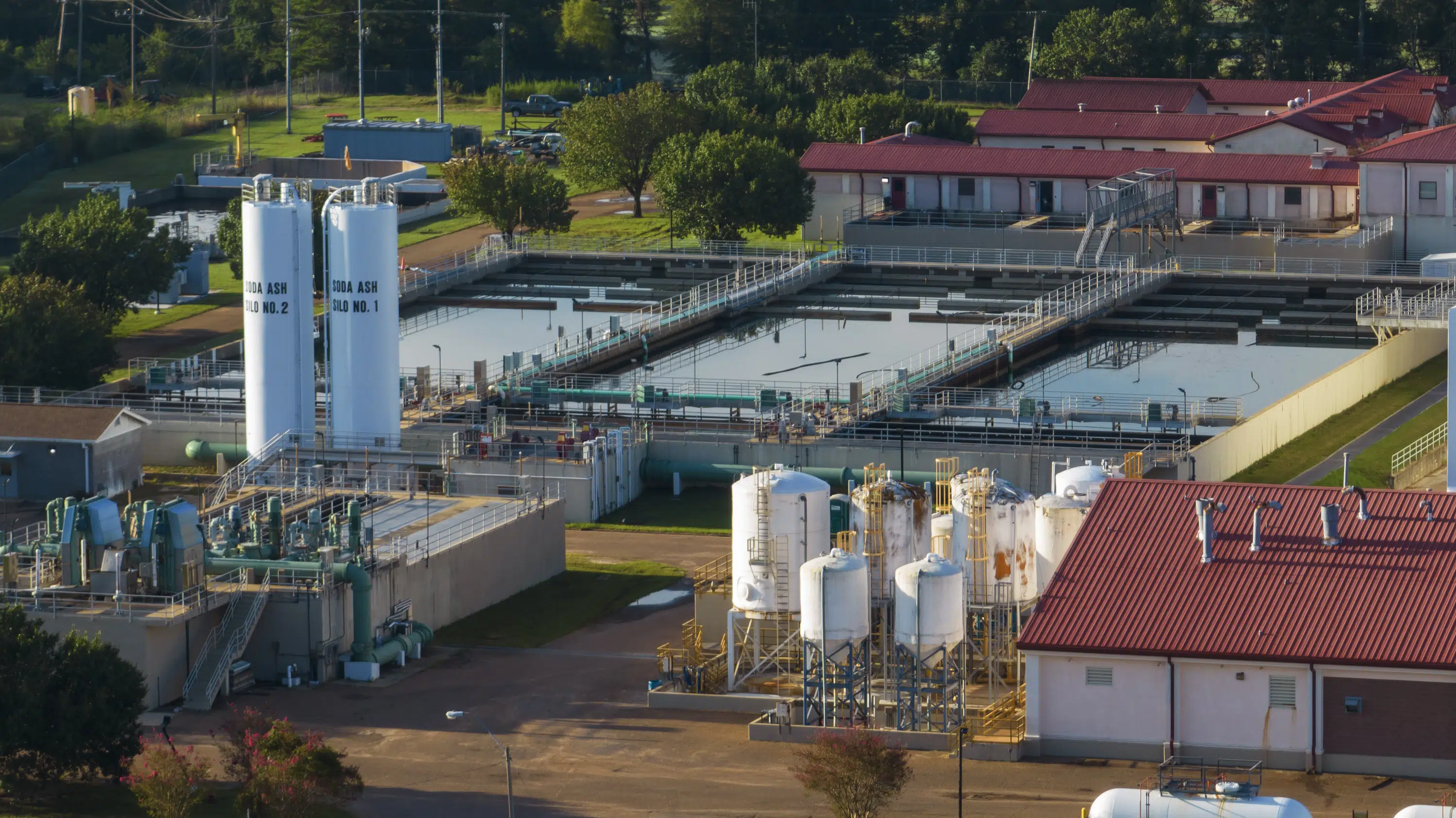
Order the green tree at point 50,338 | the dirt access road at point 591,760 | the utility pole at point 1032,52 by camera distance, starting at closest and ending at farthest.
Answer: the dirt access road at point 591,760, the green tree at point 50,338, the utility pole at point 1032,52

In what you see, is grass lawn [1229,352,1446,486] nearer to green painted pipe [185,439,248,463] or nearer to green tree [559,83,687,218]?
green painted pipe [185,439,248,463]

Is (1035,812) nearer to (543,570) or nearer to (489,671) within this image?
(489,671)

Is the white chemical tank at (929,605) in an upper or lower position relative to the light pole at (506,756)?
upper

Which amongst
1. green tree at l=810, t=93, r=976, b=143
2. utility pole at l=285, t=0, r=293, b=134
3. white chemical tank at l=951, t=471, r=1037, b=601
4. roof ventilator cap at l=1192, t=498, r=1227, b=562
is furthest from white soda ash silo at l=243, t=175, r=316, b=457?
utility pole at l=285, t=0, r=293, b=134

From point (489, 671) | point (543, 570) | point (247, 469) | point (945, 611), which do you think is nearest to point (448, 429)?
point (247, 469)

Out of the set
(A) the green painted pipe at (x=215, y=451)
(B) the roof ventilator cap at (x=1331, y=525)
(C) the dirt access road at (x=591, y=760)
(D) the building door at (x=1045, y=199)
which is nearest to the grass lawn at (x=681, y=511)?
(A) the green painted pipe at (x=215, y=451)

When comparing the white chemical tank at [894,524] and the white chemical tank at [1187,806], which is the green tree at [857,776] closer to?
the white chemical tank at [1187,806]

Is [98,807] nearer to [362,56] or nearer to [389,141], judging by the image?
[389,141]

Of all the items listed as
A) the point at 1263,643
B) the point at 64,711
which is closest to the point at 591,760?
the point at 64,711
